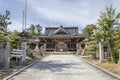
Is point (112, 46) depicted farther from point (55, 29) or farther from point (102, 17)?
point (55, 29)

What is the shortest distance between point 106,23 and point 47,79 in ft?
44.1

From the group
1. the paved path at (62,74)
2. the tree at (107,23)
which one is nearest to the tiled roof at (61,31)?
the tree at (107,23)

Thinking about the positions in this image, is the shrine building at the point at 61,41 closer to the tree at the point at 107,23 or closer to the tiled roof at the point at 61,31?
the tiled roof at the point at 61,31

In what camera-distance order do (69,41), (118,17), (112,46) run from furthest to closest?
1. (69,41)
2. (112,46)
3. (118,17)

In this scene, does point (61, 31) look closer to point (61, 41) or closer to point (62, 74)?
point (61, 41)

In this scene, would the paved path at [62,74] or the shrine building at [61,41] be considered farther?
the shrine building at [61,41]

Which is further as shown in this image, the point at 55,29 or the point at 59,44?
the point at 55,29

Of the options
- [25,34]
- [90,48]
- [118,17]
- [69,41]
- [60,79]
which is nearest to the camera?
[60,79]

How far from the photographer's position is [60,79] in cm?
1180

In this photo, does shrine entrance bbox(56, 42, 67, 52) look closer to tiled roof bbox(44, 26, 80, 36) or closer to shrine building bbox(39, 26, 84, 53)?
shrine building bbox(39, 26, 84, 53)

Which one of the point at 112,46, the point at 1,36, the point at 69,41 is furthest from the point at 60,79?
the point at 69,41

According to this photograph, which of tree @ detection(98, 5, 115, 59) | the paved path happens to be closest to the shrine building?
tree @ detection(98, 5, 115, 59)

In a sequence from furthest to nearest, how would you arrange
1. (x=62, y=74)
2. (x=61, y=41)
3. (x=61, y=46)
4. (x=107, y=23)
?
(x=61, y=46) < (x=61, y=41) < (x=107, y=23) < (x=62, y=74)

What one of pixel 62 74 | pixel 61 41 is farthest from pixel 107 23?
pixel 61 41
